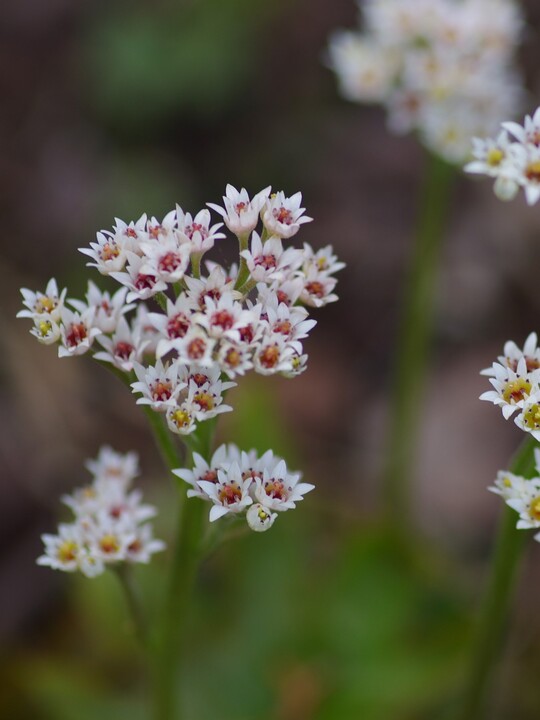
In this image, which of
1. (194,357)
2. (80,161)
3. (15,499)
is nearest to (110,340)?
(194,357)

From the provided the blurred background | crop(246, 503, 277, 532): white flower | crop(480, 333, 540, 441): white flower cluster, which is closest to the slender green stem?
crop(246, 503, 277, 532): white flower

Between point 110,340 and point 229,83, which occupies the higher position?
point 229,83

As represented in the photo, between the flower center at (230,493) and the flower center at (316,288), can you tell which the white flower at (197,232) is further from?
the flower center at (230,493)

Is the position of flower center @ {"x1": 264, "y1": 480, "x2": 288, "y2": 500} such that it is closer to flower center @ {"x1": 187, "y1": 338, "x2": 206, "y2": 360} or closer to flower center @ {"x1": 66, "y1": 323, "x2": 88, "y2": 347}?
flower center @ {"x1": 187, "y1": 338, "x2": 206, "y2": 360}

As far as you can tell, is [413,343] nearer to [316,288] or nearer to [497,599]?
[497,599]

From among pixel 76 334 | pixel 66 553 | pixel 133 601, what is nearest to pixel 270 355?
pixel 76 334

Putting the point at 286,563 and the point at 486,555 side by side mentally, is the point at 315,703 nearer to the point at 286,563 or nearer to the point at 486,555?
the point at 286,563
